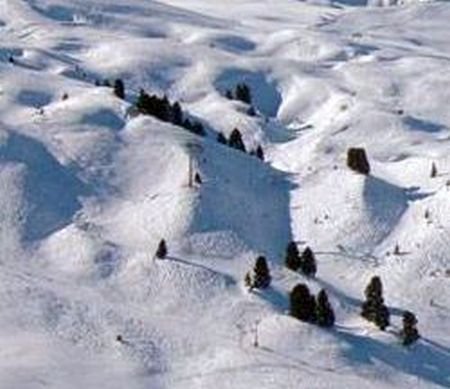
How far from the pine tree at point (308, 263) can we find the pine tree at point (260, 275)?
10.2ft

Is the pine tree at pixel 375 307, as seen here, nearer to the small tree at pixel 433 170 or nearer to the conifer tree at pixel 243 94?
the small tree at pixel 433 170

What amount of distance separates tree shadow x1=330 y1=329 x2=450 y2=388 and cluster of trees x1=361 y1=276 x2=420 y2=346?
0.54 metres

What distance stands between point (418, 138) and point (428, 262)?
101ft

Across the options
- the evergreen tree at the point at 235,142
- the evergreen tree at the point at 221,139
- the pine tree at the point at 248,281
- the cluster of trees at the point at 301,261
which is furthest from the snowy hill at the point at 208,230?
the evergreen tree at the point at 221,139

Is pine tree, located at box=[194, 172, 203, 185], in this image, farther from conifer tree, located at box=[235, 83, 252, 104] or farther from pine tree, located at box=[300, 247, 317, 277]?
conifer tree, located at box=[235, 83, 252, 104]

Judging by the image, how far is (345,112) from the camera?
100000 millimetres

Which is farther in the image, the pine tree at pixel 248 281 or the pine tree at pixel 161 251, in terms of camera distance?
the pine tree at pixel 161 251

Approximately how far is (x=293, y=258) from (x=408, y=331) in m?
8.96

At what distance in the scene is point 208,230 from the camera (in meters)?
64.1

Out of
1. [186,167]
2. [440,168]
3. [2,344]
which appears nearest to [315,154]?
[440,168]

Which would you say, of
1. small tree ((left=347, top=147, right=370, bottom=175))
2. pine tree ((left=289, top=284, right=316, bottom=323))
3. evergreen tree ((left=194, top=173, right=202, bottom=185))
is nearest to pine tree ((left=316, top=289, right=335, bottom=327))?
pine tree ((left=289, top=284, right=316, bottom=323))

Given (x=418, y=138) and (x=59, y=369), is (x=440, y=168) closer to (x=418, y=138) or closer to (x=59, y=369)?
(x=418, y=138)

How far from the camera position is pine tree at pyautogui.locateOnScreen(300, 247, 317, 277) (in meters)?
60.7

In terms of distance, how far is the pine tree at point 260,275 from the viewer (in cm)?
5803
